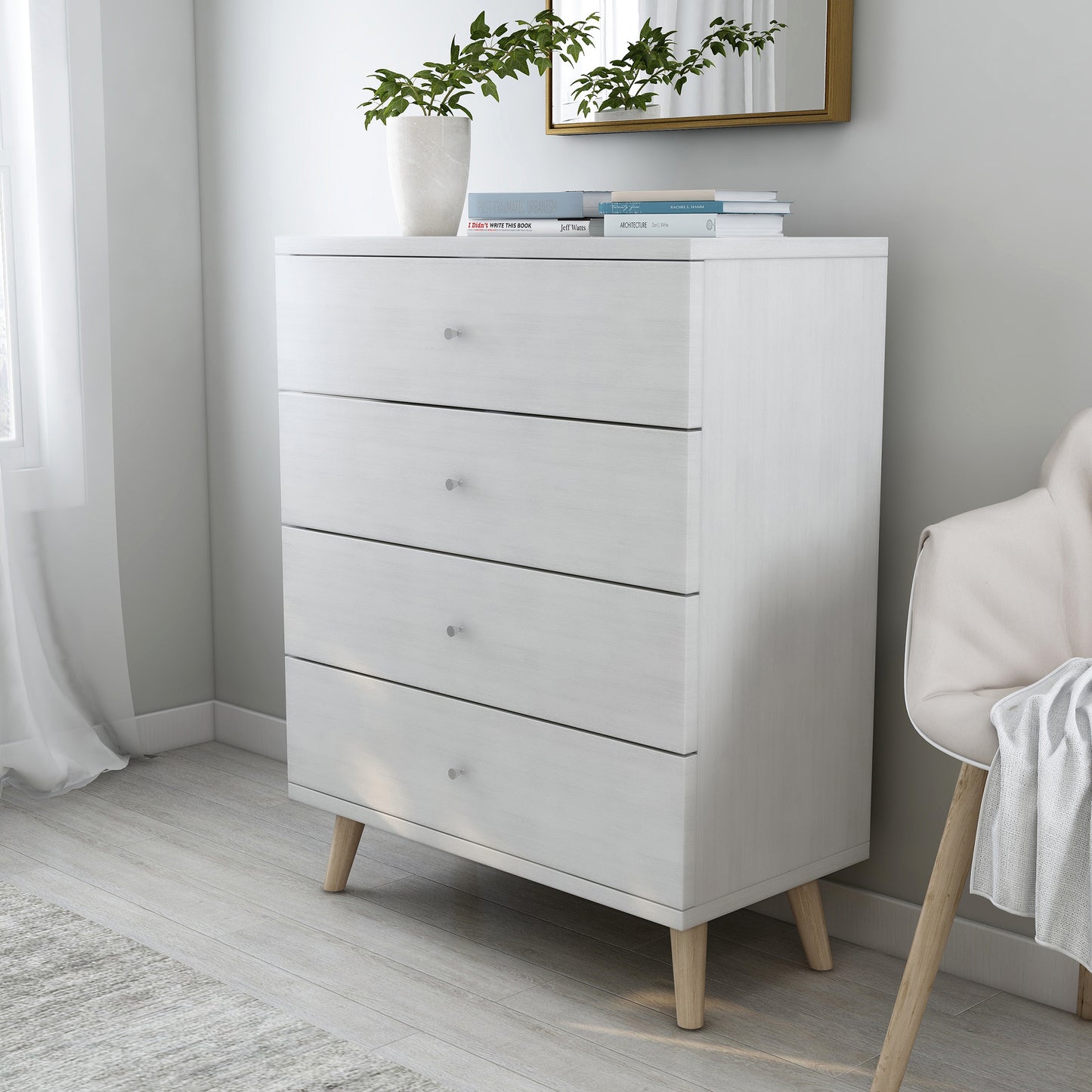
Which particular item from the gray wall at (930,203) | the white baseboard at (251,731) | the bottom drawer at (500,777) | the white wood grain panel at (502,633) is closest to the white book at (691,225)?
the gray wall at (930,203)

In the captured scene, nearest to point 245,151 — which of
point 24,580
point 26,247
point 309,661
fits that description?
point 26,247

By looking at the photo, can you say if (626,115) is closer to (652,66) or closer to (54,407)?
Answer: (652,66)

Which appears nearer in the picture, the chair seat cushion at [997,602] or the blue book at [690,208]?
the chair seat cushion at [997,602]

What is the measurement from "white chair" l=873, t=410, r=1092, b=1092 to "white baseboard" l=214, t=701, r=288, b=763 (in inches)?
68.6

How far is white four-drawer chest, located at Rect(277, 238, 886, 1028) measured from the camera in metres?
1.81

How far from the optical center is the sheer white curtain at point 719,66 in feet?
6.97

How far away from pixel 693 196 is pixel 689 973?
1038 mm

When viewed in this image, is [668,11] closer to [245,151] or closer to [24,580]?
[245,151]

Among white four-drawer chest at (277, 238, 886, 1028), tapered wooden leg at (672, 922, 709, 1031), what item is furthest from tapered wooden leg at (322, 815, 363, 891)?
tapered wooden leg at (672, 922, 709, 1031)

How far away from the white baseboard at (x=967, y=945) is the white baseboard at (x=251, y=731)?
124cm

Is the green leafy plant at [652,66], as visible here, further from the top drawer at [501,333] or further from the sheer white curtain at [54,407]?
the sheer white curtain at [54,407]

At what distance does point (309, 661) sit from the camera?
234cm

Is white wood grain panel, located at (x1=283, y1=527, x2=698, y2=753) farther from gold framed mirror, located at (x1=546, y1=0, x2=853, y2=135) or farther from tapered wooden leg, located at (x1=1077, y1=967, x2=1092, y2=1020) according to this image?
gold framed mirror, located at (x1=546, y1=0, x2=853, y2=135)

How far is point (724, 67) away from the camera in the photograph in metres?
2.17
